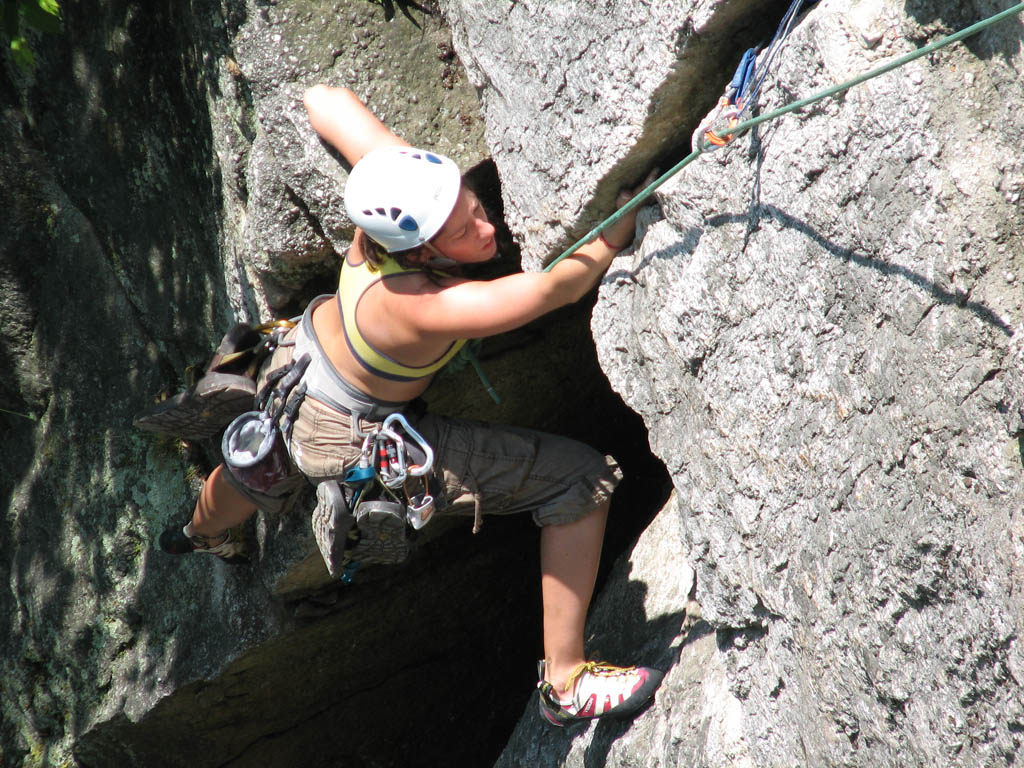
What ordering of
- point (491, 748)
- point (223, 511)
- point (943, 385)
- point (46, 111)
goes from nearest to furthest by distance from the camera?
point (943, 385), point (223, 511), point (46, 111), point (491, 748)

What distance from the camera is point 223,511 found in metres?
4.03

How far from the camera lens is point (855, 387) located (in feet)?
8.06

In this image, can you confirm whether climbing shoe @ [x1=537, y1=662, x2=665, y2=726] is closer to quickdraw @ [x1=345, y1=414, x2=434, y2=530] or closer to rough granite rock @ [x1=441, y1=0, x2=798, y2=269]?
quickdraw @ [x1=345, y1=414, x2=434, y2=530]

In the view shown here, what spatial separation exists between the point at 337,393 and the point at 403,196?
848mm

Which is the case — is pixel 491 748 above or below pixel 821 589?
below

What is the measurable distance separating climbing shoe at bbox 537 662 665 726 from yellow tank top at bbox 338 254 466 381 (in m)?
1.29

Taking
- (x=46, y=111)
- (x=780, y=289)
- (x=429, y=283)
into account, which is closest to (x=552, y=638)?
(x=429, y=283)

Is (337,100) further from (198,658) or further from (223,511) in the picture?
(198,658)

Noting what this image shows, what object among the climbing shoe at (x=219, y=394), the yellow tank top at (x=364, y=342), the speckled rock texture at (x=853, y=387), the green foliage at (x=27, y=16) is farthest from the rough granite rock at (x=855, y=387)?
the green foliage at (x=27, y=16)

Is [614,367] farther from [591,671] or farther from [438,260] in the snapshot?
[591,671]

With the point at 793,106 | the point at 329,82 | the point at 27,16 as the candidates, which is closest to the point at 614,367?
the point at 793,106

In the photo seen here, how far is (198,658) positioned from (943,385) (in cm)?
379

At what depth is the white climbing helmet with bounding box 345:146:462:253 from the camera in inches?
112

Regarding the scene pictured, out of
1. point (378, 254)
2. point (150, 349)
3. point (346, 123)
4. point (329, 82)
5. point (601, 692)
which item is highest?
point (329, 82)
